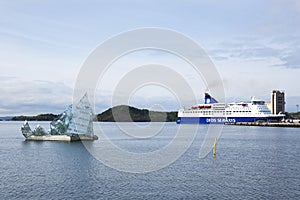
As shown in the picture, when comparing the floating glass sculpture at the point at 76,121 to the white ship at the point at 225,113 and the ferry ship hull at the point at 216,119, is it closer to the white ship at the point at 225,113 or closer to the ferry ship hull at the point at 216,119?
the white ship at the point at 225,113

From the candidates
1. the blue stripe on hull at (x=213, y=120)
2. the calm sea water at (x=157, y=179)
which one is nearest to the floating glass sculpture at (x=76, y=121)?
the calm sea water at (x=157, y=179)

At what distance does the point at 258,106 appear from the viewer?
4186 inches

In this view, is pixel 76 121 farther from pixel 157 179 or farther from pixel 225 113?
pixel 225 113

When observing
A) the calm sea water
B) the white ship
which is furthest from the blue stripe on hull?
the calm sea water

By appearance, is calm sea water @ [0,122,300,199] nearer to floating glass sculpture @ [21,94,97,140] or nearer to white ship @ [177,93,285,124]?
floating glass sculpture @ [21,94,97,140]

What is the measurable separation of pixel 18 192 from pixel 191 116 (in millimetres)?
105558

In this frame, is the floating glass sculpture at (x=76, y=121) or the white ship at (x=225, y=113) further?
the white ship at (x=225, y=113)

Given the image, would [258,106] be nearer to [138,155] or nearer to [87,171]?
[138,155]

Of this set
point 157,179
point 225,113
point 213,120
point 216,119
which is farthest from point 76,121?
point 216,119

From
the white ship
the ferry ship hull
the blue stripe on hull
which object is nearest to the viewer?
the white ship

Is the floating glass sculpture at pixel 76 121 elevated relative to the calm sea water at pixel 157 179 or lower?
elevated

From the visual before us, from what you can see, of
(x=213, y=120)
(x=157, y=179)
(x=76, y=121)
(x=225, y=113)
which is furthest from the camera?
(x=213, y=120)

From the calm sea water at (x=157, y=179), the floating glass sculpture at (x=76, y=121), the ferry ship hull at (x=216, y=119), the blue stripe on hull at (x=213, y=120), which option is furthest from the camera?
the blue stripe on hull at (x=213, y=120)

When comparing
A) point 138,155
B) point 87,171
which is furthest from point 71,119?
point 87,171
